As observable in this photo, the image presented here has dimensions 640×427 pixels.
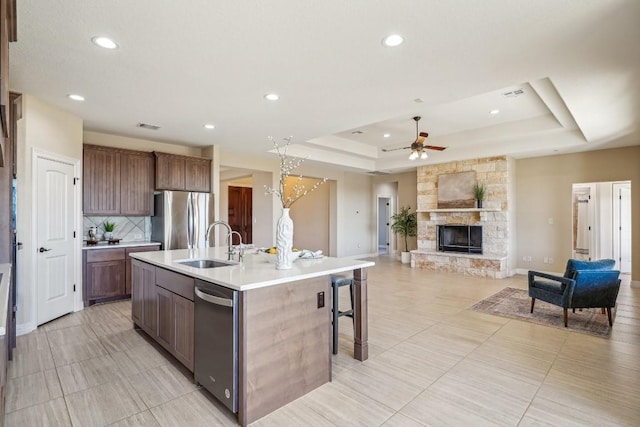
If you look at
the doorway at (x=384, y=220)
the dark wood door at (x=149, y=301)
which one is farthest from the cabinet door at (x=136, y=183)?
the doorway at (x=384, y=220)

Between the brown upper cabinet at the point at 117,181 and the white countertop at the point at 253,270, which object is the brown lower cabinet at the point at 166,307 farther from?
Answer: the brown upper cabinet at the point at 117,181

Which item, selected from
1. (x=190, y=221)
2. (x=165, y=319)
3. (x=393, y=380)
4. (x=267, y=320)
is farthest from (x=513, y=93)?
(x=190, y=221)

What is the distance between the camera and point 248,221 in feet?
40.5

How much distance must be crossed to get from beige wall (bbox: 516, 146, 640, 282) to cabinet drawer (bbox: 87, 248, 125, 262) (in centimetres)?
802

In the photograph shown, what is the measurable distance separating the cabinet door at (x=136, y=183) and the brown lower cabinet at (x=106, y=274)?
0.70m

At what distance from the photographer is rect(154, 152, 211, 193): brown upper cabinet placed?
556 centimetres

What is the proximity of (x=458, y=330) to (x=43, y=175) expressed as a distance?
5.29 m

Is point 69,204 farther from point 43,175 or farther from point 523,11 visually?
point 523,11

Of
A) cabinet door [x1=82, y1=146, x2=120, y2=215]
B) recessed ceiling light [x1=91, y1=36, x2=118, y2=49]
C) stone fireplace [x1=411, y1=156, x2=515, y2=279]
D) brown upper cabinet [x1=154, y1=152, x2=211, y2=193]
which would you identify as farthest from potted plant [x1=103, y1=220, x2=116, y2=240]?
stone fireplace [x1=411, y1=156, x2=515, y2=279]

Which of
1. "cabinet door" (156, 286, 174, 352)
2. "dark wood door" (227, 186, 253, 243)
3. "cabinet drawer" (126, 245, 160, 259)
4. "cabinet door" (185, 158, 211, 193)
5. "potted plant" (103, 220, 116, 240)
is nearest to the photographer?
"cabinet door" (156, 286, 174, 352)

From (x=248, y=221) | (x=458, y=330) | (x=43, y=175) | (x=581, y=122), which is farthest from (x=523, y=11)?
(x=248, y=221)

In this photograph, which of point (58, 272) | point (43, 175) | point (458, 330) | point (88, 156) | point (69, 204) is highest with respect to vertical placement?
point (88, 156)

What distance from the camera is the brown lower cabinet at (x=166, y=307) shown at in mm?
2590

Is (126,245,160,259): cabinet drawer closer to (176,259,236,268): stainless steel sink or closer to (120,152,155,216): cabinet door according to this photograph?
(120,152,155,216): cabinet door
